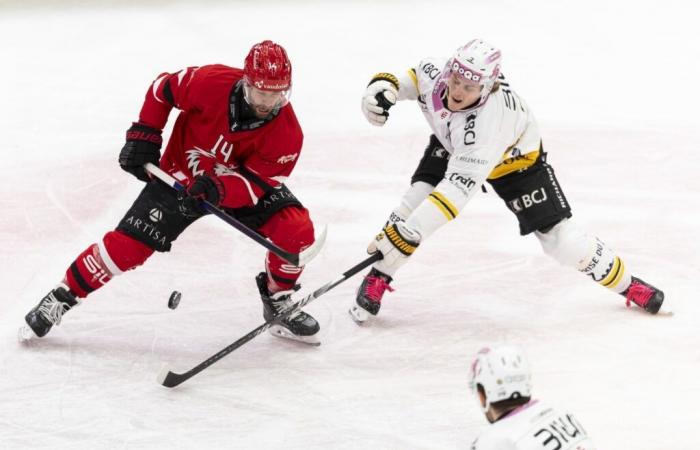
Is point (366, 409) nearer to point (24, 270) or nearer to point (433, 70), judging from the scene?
point (433, 70)

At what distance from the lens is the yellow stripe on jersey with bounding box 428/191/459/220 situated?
3.48 meters

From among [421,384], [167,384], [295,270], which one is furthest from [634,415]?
[167,384]

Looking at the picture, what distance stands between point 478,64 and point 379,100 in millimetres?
438

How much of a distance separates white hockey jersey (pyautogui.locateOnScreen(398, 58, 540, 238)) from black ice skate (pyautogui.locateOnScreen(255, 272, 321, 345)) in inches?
20.2

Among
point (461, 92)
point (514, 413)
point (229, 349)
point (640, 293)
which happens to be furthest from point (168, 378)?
point (640, 293)

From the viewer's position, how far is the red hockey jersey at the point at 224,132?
132 inches

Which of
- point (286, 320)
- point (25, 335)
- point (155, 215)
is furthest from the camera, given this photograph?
point (286, 320)

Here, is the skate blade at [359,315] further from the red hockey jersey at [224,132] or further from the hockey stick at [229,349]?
the red hockey jersey at [224,132]

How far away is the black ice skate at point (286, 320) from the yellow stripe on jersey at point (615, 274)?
1.07 meters

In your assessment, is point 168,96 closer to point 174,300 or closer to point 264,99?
point 264,99

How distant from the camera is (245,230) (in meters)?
3.42

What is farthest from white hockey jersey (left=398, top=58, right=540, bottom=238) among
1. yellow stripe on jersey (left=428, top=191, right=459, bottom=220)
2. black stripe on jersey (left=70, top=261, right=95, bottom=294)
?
black stripe on jersey (left=70, top=261, right=95, bottom=294)

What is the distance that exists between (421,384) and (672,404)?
792mm

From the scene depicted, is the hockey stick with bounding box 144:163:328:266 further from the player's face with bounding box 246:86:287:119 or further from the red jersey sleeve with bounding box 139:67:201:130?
the player's face with bounding box 246:86:287:119
